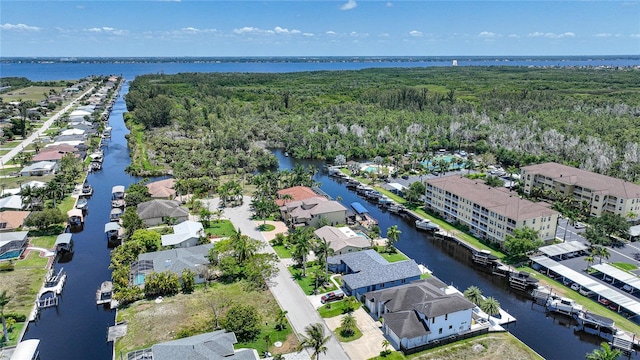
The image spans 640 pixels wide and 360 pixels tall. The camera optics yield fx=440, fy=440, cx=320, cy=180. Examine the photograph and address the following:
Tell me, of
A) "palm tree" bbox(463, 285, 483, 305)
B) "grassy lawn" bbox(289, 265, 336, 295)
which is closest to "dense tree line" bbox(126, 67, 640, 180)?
"grassy lawn" bbox(289, 265, 336, 295)

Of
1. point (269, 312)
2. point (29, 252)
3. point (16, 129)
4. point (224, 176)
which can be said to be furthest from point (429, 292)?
point (16, 129)

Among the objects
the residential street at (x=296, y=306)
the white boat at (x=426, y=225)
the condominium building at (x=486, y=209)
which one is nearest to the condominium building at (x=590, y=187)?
the condominium building at (x=486, y=209)

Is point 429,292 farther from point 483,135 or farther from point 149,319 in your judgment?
point 483,135

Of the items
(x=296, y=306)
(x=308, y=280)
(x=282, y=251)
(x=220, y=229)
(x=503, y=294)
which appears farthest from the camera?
(x=220, y=229)

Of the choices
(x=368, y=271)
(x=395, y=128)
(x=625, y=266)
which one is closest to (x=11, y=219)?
(x=368, y=271)

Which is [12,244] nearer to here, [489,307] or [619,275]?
[489,307]

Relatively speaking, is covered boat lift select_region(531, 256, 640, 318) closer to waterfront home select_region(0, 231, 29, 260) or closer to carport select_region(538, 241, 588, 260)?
carport select_region(538, 241, 588, 260)

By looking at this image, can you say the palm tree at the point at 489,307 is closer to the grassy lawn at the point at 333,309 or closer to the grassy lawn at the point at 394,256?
the grassy lawn at the point at 333,309
